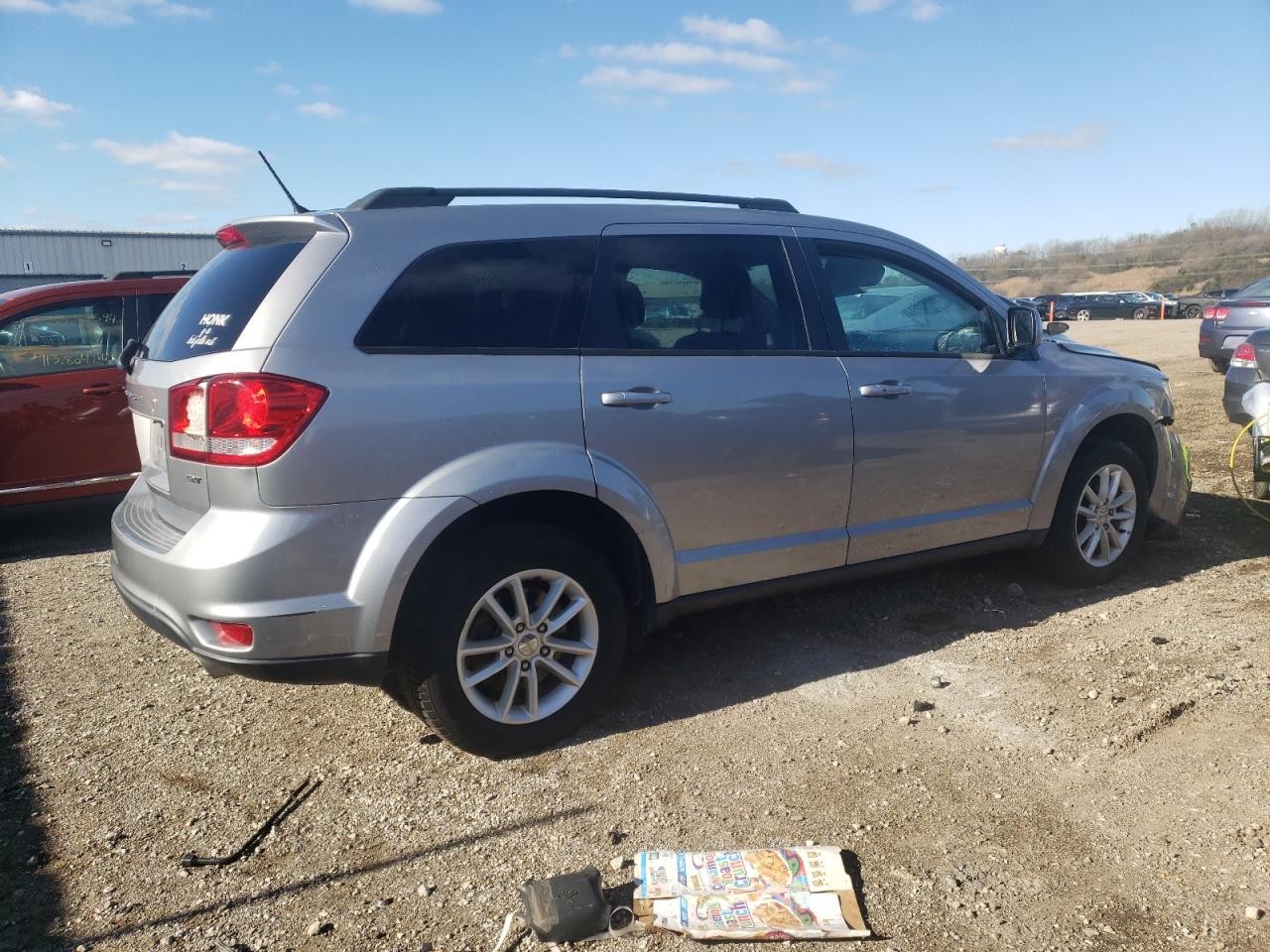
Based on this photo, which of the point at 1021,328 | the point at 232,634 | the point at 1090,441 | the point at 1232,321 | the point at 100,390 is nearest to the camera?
the point at 232,634

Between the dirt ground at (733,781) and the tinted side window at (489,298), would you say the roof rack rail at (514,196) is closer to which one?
the tinted side window at (489,298)

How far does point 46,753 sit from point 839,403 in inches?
131

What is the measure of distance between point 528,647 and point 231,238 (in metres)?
1.88

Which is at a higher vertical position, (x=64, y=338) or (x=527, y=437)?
(x=64, y=338)

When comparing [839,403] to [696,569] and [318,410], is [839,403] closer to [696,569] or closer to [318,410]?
[696,569]

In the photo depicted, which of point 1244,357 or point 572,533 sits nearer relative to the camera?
point 572,533

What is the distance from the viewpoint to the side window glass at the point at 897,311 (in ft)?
14.4

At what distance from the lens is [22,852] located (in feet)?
9.81

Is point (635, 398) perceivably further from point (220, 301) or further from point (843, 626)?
point (843, 626)

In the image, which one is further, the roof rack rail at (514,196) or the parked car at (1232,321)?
the parked car at (1232,321)

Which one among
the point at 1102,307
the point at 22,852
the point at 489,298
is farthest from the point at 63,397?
the point at 1102,307

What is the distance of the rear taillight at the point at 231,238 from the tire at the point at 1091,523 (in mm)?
3980

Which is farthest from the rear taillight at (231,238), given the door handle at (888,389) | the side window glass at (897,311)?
the door handle at (888,389)

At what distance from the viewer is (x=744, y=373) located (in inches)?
155
